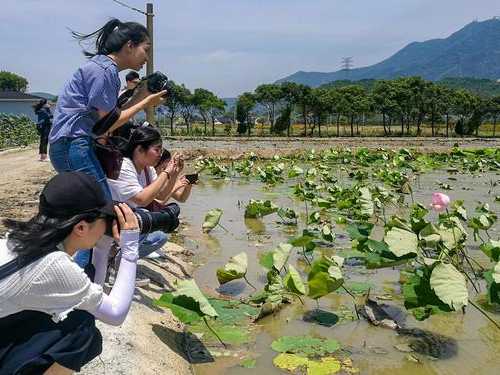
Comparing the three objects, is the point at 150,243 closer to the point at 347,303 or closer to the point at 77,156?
the point at 77,156

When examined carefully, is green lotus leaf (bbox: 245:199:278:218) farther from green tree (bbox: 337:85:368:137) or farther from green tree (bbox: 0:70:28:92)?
green tree (bbox: 0:70:28:92)

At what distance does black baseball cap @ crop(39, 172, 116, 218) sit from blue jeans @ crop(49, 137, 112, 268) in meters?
1.08

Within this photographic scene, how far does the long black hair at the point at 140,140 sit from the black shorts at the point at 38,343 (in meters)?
1.75

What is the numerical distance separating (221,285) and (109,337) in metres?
1.96

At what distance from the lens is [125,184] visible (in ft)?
11.7

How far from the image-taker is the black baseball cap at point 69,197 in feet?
6.66

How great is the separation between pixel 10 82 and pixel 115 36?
63.9 meters

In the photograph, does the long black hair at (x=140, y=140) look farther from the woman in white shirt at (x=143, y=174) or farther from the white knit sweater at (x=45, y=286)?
the white knit sweater at (x=45, y=286)

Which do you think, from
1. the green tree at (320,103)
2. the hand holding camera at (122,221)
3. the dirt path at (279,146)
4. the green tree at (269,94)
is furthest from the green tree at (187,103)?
the hand holding camera at (122,221)

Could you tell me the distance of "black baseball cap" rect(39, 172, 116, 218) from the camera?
203cm

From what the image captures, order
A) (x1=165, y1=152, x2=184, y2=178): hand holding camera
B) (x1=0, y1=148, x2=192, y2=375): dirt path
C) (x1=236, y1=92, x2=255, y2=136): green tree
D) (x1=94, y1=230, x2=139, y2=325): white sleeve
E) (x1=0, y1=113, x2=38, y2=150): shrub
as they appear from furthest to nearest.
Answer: (x1=236, y1=92, x2=255, y2=136): green tree, (x1=0, y1=113, x2=38, y2=150): shrub, (x1=165, y1=152, x2=184, y2=178): hand holding camera, (x1=0, y1=148, x2=192, y2=375): dirt path, (x1=94, y1=230, x2=139, y2=325): white sleeve

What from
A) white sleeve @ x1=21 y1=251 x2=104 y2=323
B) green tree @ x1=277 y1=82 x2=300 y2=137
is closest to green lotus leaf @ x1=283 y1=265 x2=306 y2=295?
white sleeve @ x1=21 y1=251 x2=104 y2=323

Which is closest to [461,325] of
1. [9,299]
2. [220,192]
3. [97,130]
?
[97,130]

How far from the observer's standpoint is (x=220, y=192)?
11.1 meters
